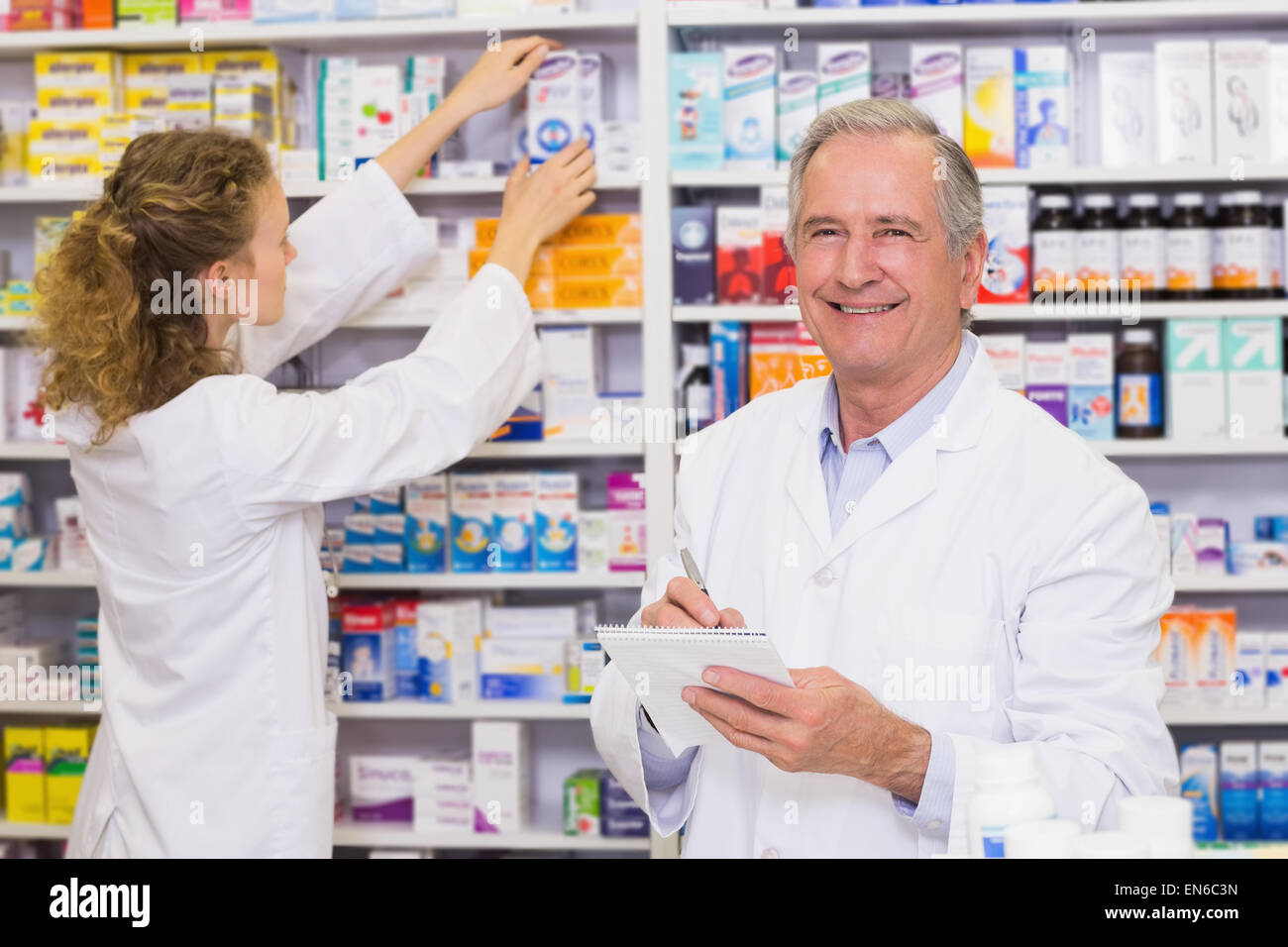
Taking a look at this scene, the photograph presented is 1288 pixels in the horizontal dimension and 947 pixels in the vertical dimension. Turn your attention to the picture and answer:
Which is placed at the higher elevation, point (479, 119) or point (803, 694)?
point (479, 119)

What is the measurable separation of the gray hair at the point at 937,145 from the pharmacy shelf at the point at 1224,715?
4.95ft

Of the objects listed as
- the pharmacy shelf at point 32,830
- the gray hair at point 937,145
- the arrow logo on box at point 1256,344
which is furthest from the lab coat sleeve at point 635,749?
the pharmacy shelf at point 32,830

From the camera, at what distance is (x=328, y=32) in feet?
9.16

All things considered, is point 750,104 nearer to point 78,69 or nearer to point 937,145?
point 937,145

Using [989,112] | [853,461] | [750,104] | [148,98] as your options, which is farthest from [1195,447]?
[148,98]

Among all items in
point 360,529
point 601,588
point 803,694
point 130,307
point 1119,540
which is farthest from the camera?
point 601,588

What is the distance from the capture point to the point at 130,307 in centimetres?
196

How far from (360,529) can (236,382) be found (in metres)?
0.92

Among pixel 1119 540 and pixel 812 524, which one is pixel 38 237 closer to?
pixel 812 524

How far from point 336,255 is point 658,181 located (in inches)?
28.0

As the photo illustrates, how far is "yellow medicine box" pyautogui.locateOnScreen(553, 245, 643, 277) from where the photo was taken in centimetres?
277

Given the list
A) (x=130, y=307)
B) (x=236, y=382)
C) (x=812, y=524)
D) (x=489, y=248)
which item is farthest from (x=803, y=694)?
(x=489, y=248)

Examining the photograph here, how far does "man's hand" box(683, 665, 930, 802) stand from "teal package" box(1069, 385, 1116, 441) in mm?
1552

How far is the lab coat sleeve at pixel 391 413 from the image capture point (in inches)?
78.0
